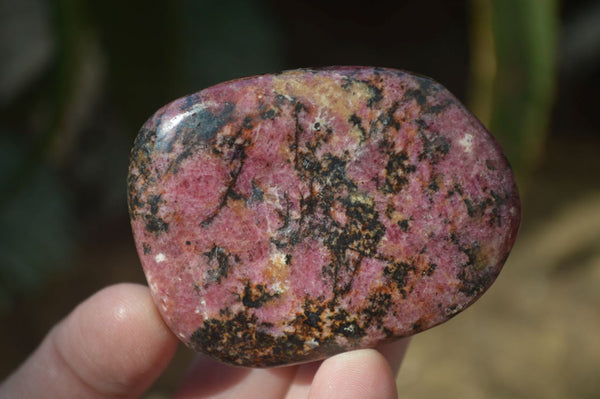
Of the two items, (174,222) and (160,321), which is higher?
(174,222)

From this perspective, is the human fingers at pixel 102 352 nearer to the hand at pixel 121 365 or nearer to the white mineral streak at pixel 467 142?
the hand at pixel 121 365

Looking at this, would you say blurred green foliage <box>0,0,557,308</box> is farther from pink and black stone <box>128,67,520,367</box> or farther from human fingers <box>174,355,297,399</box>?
human fingers <box>174,355,297,399</box>

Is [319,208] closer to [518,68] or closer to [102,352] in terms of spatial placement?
[102,352]

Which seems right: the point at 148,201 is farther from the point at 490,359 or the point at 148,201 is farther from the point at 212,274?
the point at 490,359

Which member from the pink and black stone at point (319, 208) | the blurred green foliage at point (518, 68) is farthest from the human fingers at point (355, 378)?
the blurred green foliage at point (518, 68)

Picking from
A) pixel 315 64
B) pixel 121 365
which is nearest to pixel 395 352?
pixel 121 365

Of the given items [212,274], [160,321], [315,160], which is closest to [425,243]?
[315,160]

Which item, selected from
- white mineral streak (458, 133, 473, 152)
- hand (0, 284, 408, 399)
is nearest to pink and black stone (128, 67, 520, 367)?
white mineral streak (458, 133, 473, 152)
